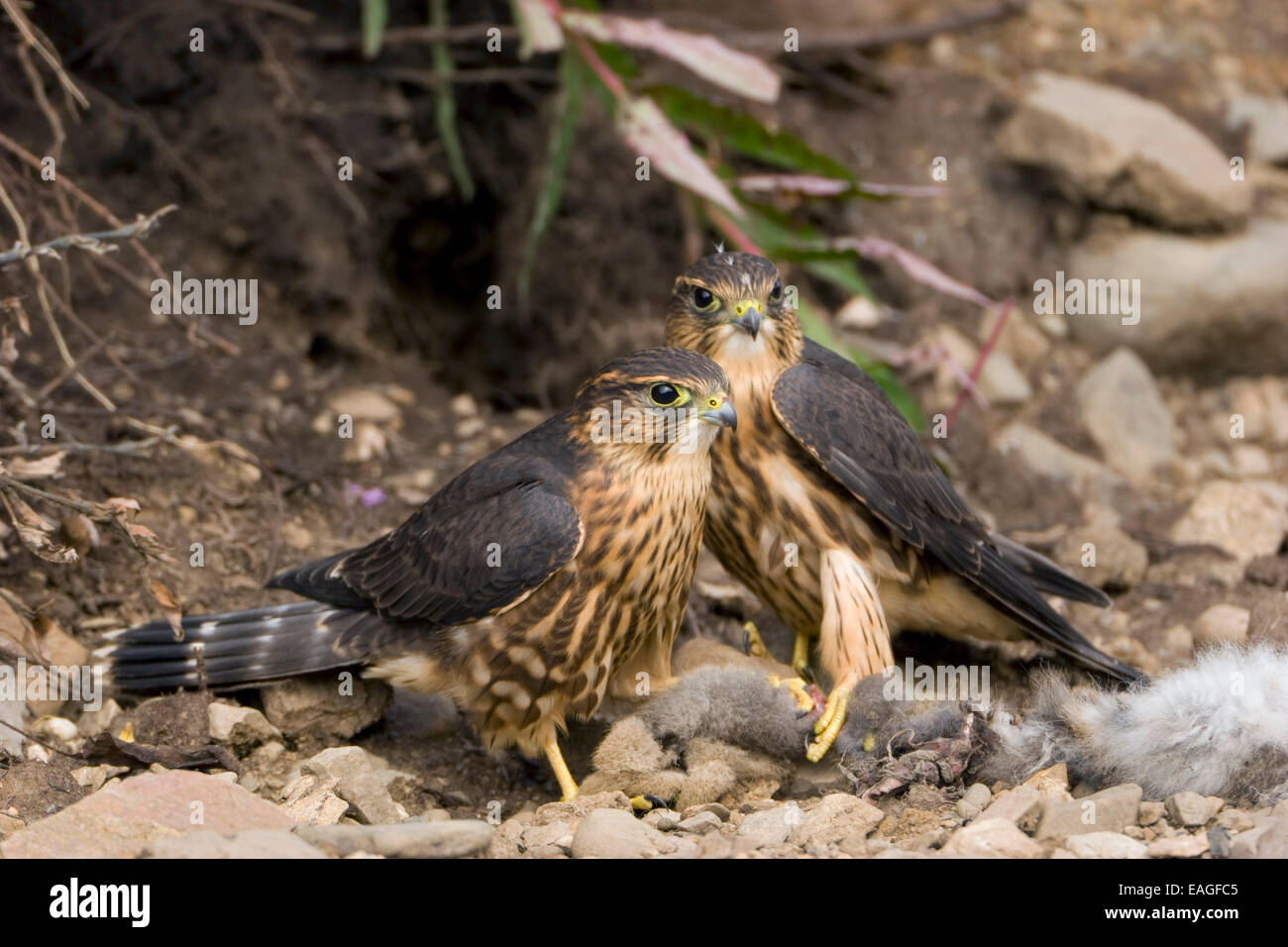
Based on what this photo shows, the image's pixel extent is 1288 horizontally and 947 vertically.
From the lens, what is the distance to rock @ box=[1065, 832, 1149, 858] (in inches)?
121

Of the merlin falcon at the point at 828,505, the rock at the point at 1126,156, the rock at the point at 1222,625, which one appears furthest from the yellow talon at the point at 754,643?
the rock at the point at 1126,156

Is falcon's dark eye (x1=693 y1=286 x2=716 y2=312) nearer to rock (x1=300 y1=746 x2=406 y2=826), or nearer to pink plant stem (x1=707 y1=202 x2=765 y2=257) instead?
pink plant stem (x1=707 y1=202 x2=765 y2=257)

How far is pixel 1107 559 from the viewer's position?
5.28m

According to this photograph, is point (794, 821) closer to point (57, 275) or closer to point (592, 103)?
point (57, 275)

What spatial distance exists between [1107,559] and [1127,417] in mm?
1485

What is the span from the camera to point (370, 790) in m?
3.77

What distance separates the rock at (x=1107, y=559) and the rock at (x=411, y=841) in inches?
118

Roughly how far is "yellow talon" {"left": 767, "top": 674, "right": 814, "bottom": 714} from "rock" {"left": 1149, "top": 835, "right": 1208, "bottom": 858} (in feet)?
3.78

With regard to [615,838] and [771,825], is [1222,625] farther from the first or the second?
[615,838]

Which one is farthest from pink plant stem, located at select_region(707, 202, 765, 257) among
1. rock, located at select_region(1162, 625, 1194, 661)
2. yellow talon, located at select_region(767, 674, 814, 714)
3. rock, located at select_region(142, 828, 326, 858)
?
rock, located at select_region(142, 828, 326, 858)

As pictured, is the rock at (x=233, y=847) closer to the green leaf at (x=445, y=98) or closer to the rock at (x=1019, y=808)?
the rock at (x=1019, y=808)

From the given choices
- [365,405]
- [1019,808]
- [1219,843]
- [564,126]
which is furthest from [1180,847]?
[365,405]

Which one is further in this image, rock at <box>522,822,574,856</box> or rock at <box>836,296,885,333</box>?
rock at <box>836,296,885,333</box>

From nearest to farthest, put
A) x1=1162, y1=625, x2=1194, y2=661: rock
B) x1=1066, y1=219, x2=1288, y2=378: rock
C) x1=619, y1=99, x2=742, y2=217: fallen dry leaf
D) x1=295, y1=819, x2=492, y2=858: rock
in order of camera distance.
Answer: x1=295, y1=819, x2=492, y2=858: rock, x1=1162, y1=625, x2=1194, y2=661: rock, x1=619, y1=99, x2=742, y2=217: fallen dry leaf, x1=1066, y1=219, x2=1288, y2=378: rock
